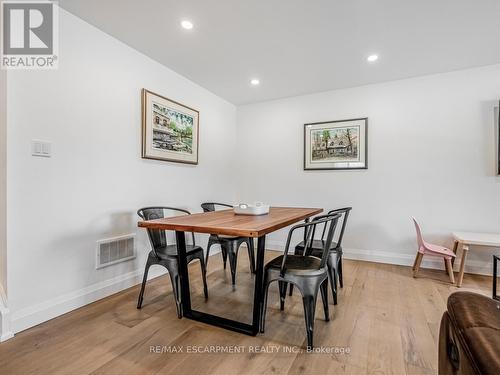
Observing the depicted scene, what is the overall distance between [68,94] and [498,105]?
444cm

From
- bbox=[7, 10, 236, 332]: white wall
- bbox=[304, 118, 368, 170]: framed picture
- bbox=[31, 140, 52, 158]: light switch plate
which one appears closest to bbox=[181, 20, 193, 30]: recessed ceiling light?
bbox=[7, 10, 236, 332]: white wall

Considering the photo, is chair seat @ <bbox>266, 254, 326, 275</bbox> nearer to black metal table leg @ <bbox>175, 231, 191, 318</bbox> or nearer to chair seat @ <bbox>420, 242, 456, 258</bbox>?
black metal table leg @ <bbox>175, 231, 191, 318</bbox>

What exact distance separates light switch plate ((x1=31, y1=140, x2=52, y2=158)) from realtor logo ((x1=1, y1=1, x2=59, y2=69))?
1.76 feet

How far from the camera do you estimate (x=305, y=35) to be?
96.2 inches

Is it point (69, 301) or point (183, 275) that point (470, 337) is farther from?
point (69, 301)

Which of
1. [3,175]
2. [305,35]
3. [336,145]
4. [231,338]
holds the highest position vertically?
[305,35]

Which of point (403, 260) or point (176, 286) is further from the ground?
point (176, 286)

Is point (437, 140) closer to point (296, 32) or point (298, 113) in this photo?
point (298, 113)

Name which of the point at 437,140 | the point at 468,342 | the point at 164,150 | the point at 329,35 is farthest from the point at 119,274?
the point at 437,140

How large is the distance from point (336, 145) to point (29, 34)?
352cm

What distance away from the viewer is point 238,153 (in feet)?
15.0

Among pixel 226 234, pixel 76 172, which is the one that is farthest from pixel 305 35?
pixel 76 172

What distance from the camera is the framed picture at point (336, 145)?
3643 mm

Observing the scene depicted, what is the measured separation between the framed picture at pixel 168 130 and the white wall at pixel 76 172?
95 mm
